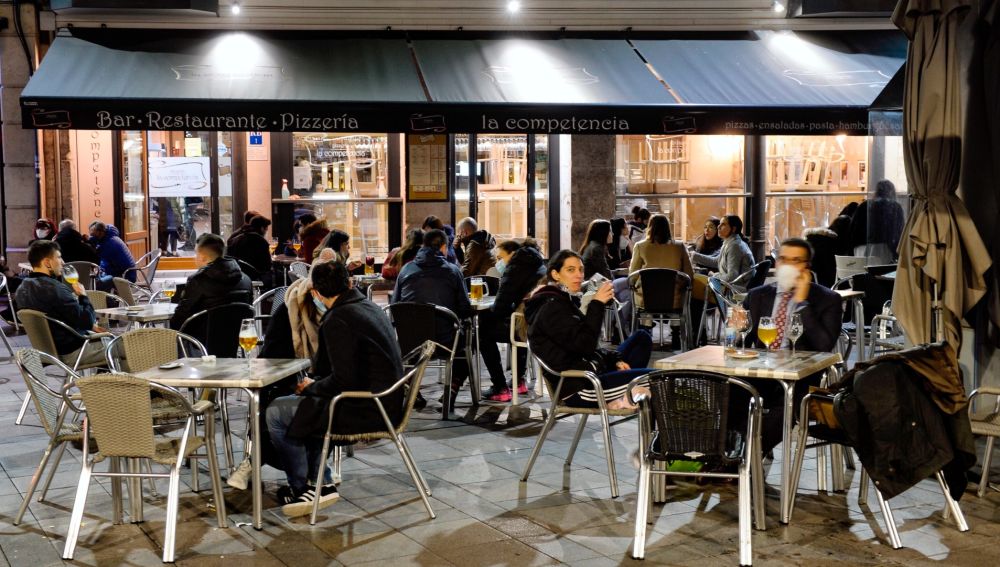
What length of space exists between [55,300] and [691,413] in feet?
17.8

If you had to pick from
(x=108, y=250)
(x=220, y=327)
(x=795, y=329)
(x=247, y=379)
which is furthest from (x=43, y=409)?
(x=108, y=250)

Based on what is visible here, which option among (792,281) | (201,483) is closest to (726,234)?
(792,281)

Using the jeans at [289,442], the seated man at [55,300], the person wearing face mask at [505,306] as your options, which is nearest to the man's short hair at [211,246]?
the seated man at [55,300]

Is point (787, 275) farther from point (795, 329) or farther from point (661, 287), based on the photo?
point (661, 287)

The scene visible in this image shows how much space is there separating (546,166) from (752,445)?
10.6 meters

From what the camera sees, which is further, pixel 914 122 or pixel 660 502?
pixel 914 122

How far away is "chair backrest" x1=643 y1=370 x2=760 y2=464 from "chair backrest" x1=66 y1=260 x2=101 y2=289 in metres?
8.85

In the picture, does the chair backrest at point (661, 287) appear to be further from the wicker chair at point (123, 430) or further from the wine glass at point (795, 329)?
the wicker chair at point (123, 430)

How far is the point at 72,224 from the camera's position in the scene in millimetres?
13195

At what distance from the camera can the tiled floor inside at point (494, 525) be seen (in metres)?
5.62

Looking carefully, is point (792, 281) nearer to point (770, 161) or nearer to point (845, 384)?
point (845, 384)

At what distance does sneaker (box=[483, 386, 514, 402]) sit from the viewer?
944 cm

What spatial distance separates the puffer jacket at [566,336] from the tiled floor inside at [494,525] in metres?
0.71

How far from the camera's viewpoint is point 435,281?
9.22m
